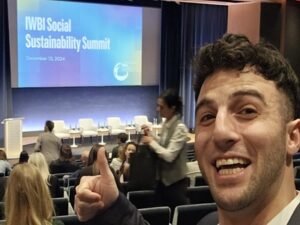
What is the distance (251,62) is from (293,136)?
18 centimetres

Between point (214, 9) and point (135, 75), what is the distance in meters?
3.24

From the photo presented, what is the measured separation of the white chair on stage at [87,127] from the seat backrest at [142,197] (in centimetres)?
784

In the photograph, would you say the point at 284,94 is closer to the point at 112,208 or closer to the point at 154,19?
the point at 112,208

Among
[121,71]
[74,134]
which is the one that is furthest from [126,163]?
[121,71]

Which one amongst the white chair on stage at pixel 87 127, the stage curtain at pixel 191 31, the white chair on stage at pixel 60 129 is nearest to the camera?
the white chair on stage at pixel 60 129

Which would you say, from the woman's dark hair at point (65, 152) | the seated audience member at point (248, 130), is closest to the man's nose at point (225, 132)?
the seated audience member at point (248, 130)

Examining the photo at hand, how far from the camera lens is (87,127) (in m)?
12.4

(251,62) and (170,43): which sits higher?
(170,43)

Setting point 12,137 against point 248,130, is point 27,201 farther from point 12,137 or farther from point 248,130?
point 12,137

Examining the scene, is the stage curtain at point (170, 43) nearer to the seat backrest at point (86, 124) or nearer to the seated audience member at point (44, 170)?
the seat backrest at point (86, 124)

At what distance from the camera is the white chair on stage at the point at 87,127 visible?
1220 cm

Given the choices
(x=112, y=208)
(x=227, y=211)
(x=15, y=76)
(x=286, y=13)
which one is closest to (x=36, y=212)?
(x=112, y=208)

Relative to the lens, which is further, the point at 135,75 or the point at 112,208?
the point at 135,75

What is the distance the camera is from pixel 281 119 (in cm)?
101
